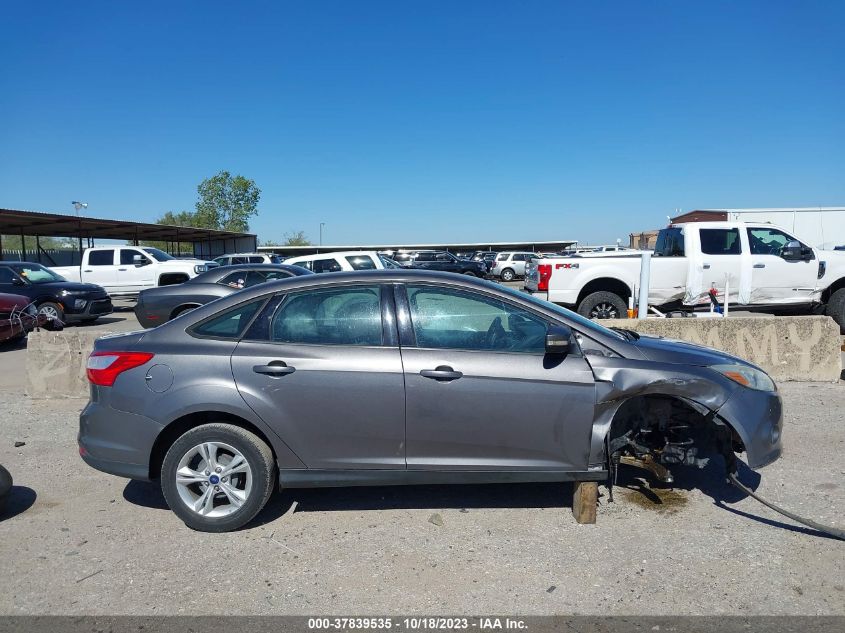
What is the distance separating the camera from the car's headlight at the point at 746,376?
3889 mm

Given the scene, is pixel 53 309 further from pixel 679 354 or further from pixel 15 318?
pixel 679 354

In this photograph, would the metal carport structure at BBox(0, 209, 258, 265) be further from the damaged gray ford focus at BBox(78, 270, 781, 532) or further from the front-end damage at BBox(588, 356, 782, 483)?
the front-end damage at BBox(588, 356, 782, 483)

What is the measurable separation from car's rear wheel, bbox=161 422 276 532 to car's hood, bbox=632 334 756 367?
99.2 inches

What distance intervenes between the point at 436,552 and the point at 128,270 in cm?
1826

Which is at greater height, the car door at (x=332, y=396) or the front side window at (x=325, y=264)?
the front side window at (x=325, y=264)

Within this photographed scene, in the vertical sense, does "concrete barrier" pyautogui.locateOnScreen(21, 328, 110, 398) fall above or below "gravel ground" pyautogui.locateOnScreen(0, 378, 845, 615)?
above

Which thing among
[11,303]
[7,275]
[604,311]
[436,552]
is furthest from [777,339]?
[7,275]

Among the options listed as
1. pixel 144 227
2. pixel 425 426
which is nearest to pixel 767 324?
pixel 425 426

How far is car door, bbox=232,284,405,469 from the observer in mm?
3699

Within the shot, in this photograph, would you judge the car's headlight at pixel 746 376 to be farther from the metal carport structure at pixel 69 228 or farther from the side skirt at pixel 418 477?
the metal carport structure at pixel 69 228

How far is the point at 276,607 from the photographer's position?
3.06 m

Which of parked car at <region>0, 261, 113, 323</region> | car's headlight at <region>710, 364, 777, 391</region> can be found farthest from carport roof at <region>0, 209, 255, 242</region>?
car's headlight at <region>710, 364, 777, 391</region>

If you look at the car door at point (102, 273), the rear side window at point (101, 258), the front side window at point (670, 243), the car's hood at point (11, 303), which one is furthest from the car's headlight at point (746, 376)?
the rear side window at point (101, 258)

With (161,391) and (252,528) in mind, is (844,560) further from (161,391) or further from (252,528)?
(161,391)
